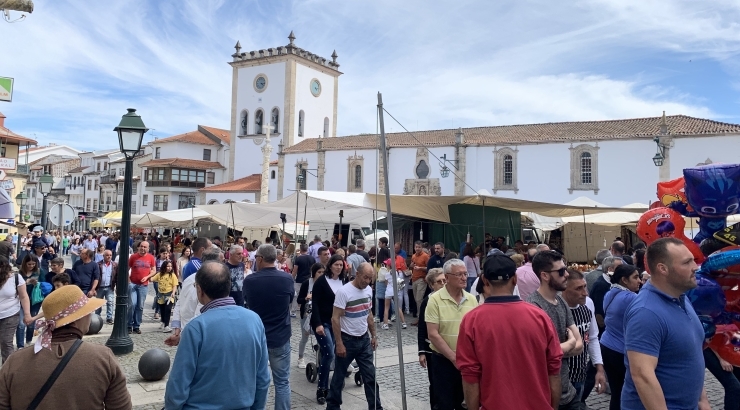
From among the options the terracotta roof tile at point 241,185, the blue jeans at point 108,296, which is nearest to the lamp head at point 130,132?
the blue jeans at point 108,296

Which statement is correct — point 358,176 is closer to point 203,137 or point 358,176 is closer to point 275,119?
point 275,119

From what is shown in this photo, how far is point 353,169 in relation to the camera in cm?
4222

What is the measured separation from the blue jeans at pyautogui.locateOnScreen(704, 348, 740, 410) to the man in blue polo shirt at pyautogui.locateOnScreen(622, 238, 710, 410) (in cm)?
239

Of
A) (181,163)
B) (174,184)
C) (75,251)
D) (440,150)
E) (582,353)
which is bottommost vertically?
(582,353)

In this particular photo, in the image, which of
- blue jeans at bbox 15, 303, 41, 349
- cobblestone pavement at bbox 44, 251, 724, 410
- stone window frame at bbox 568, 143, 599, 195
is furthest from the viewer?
stone window frame at bbox 568, 143, 599, 195

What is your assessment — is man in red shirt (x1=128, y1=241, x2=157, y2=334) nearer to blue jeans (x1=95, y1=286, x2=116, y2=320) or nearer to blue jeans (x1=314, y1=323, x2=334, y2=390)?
blue jeans (x1=95, y1=286, x2=116, y2=320)

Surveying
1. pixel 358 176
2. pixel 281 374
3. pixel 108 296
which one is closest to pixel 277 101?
pixel 358 176

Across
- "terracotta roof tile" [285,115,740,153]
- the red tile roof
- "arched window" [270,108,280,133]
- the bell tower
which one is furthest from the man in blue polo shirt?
the red tile roof

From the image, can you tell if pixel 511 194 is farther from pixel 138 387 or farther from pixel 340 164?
pixel 138 387

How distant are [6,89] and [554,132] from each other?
99.6 feet

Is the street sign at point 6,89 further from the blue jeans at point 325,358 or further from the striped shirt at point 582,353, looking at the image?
the striped shirt at point 582,353

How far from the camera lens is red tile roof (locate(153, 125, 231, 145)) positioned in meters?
54.5

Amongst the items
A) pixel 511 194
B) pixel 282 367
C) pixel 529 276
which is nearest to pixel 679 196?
pixel 529 276

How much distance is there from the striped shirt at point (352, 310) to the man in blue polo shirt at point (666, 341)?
9.60 ft
